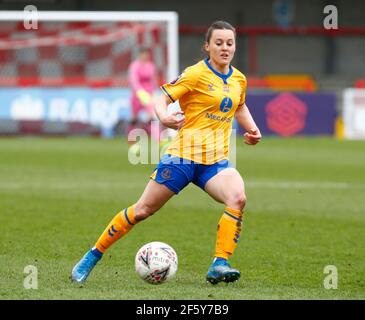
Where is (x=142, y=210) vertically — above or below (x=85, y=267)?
above

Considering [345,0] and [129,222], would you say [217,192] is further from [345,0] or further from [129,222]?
[345,0]

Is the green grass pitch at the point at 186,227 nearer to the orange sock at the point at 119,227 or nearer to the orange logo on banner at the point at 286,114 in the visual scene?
the orange sock at the point at 119,227

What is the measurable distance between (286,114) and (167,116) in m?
19.8

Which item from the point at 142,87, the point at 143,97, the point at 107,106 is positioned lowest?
the point at 107,106

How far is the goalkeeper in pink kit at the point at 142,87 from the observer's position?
72.5 ft

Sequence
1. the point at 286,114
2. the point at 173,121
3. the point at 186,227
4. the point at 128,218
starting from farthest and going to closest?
the point at 286,114 → the point at 186,227 → the point at 128,218 → the point at 173,121

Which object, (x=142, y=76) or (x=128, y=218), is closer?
(x=128, y=218)

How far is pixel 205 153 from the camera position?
24.8 ft

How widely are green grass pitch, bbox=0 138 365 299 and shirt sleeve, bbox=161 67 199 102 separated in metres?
1.37
